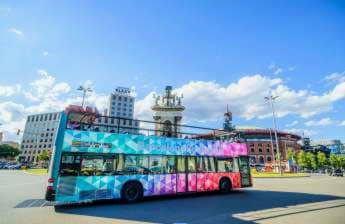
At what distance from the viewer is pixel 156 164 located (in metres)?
10.1

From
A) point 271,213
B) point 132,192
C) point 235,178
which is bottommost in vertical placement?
point 271,213

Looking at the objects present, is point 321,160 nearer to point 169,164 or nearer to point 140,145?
point 169,164

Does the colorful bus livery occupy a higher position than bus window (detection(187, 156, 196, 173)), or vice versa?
the colorful bus livery

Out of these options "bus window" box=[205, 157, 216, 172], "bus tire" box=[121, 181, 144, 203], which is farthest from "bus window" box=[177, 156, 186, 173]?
"bus tire" box=[121, 181, 144, 203]

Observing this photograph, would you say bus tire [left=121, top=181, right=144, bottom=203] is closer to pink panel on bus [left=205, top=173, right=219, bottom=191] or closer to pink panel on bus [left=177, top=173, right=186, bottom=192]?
pink panel on bus [left=177, top=173, right=186, bottom=192]

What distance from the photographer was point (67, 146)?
8.16 meters

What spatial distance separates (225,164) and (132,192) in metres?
6.29

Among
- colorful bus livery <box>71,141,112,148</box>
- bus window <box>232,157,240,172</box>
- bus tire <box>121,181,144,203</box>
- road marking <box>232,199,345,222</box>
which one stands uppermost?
colorful bus livery <box>71,141,112,148</box>

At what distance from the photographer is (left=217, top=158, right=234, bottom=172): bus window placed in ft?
39.1

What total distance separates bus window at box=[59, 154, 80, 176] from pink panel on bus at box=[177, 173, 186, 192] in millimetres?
5286

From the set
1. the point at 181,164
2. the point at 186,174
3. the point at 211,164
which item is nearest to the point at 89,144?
the point at 181,164

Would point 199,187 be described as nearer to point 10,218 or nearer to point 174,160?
point 174,160

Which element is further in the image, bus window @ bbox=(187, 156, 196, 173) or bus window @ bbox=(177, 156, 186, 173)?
bus window @ bbox=(187, 156, 196, 173)

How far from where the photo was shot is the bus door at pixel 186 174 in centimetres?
1053
